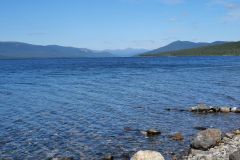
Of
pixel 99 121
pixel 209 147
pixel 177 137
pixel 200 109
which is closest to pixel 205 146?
pixel 209 147

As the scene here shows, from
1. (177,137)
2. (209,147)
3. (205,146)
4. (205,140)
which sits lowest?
(177,137)

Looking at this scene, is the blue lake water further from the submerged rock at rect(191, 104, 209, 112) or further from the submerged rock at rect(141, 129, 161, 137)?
the submerged rock at rect(191, 104, 209, 112)

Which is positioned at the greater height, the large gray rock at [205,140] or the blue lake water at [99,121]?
the large gray rock at [205,140]

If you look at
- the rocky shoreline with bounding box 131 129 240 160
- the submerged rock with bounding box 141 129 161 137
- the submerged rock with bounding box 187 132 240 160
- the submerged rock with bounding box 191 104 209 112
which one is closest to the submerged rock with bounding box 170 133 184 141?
the submerged rock with bounding box 141 129 161 137

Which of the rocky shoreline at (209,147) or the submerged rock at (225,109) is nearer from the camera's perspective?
the rocky shoreline at (209,147)

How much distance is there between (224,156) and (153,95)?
1282 inches

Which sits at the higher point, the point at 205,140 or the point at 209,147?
the point at 205,140

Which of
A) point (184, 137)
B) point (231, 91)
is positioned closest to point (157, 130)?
point (184, 137)

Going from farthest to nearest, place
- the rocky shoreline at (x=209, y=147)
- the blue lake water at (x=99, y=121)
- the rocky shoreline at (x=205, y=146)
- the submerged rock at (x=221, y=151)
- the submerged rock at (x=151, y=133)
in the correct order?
the submerged rock at (x=151, y=133)
the blue lake water at (x=99, y=121)
the submerged rock at (x=221, y=151)
the rocky shoreline at (x=209, y=147)
the rocky shoreline at (x=205, y=146)

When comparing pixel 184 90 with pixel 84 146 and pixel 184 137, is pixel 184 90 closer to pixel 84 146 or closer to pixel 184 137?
pixel 184 137

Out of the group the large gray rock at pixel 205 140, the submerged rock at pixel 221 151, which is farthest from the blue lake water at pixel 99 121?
the submerged rock at pixel 221 151

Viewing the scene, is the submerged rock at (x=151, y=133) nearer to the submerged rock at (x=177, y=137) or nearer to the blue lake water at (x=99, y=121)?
the blue lake water at (x=99, y=121)

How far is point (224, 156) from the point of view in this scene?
2388 centimetres

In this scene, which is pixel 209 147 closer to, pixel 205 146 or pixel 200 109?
pixel 205 146
